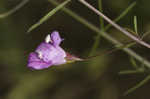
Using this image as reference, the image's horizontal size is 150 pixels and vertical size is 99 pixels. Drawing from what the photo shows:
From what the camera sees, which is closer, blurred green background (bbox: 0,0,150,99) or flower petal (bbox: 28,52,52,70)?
flower petal (bbox: 28,52,52,70)

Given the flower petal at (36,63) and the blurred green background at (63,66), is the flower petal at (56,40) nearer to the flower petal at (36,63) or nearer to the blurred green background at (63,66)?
the flower petal at (36,63)

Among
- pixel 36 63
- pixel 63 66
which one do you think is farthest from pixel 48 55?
pixel 63 66

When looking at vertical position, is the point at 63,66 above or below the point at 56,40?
above

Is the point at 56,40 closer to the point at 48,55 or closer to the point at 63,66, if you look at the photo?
the point at 48,55

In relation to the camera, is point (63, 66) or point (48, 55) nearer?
point (48, 55)

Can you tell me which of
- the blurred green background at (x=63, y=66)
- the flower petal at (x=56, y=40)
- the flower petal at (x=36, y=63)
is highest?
the blurred green background at (x=63, y=66)

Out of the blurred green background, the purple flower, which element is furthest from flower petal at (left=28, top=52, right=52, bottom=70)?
the blurred green background

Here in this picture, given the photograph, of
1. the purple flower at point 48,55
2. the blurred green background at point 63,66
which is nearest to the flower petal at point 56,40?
the purple flower at point 48,55

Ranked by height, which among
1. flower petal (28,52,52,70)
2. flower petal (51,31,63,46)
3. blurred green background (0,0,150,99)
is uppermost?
blurred green background (0,0,150,99)

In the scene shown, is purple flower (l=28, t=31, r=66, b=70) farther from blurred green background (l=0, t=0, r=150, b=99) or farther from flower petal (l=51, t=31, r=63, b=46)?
blurred green background (l=0, t=0, r=150, b=99)
